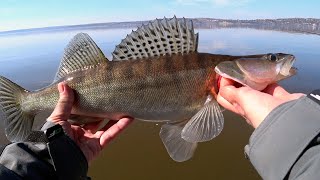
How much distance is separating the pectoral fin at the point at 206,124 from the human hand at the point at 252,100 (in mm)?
246

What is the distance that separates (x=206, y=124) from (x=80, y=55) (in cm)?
160

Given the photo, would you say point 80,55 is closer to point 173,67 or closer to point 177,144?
point 173,67

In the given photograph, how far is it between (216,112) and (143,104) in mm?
786

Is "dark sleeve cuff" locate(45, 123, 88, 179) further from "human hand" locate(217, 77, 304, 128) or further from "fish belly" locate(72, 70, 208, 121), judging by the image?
"human hand" locate(217, 77, 304, 128)

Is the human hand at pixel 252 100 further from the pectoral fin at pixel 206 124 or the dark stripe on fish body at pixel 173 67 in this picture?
the dark stripe on fish body at pixel 173 67

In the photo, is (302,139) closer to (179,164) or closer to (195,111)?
(195,111)

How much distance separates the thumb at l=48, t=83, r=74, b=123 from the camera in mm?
3586

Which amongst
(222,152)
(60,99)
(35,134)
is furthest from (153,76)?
(222,152)

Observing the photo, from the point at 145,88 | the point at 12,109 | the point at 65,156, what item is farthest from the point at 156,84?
the point at 12,109

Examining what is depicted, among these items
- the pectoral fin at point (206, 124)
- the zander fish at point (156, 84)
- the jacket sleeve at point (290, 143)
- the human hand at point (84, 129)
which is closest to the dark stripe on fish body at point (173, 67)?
the zander fish at point (156, 84)

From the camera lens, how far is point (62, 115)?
3.63m

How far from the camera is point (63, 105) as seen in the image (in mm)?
3760

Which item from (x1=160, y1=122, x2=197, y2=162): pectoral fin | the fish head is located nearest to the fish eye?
the fish head

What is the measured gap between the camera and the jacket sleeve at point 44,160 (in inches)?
93.6
